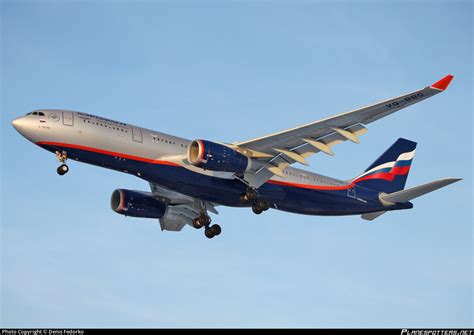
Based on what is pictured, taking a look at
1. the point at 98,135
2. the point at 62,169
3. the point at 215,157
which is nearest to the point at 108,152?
the point at 98,135

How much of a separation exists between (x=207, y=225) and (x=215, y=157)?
788cm

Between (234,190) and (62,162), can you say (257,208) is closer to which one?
(234,190)

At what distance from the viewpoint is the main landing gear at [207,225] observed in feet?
152

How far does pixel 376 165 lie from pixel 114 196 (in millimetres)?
16896

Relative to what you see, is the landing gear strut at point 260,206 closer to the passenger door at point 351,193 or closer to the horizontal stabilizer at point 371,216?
the passenger door at point 351,193

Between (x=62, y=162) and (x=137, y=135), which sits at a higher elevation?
(x=137, y=135)

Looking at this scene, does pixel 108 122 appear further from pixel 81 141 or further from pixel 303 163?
pixel 303 163

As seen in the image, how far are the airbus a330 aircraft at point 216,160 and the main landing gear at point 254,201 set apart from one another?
5cm


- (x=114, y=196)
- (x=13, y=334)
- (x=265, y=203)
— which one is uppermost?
(x=114, y=196)

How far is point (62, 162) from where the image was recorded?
40531mm

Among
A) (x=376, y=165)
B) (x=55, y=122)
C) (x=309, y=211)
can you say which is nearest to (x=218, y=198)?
(x=309, y=211)

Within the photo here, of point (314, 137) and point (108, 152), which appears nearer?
point (108, 152)

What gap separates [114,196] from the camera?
47750 millimetres

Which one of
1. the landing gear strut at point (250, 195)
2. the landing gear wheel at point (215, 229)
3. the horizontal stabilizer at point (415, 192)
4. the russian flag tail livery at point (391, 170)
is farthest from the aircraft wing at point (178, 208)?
the horizontal stabilizer at point (415, 192)
